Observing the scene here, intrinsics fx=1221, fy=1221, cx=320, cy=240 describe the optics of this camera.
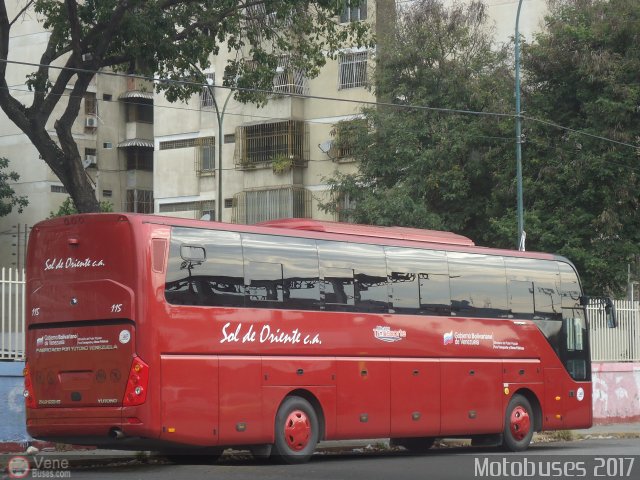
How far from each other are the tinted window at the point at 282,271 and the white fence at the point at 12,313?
4.22m

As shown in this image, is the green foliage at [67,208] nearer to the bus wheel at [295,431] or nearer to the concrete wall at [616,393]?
the concrete wall at [616,393]

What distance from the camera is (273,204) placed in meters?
46.7

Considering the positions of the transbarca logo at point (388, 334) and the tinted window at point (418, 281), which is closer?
the transbarca logo at point (388, 334)

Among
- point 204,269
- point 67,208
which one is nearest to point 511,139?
point 67,208

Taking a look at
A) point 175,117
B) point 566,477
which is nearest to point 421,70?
point 175,117

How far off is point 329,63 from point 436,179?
9.76 m

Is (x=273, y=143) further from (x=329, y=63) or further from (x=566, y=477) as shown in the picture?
(x=566, y=477)

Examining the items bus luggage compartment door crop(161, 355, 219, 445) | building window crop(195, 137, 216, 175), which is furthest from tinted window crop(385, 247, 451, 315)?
building window crop(195, 137, 216, 175)

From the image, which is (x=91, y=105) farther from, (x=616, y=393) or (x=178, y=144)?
(x=616, y=393)

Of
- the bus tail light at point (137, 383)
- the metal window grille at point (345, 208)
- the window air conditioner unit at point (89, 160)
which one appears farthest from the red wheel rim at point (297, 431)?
the window air conditioner unit at point (89, 160)

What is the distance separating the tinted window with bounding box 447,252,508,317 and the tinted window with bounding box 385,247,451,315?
23 centimetres

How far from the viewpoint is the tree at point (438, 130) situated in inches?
1471

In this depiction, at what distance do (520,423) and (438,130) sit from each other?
1831 centimetres

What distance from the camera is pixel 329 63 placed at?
45.9 m
